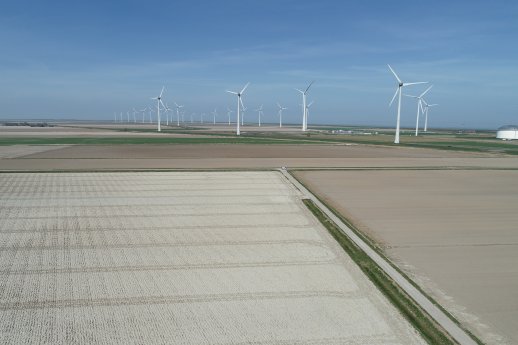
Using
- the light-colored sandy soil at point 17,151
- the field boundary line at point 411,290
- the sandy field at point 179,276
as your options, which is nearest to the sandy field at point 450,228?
the field boundary line at point 411,290

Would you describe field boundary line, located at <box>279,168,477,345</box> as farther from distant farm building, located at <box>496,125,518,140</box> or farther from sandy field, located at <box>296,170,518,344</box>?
distant farm building, located at <box>496,125,518,140</box>

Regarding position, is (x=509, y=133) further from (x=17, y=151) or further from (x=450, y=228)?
(x=17, y=151)

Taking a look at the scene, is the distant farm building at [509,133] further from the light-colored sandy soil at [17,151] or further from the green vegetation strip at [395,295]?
the green vegetation strip at [395,295]

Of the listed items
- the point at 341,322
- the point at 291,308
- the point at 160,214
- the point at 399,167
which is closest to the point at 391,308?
the point at 341,322

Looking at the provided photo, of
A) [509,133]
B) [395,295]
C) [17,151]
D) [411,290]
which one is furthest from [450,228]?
[509,133]

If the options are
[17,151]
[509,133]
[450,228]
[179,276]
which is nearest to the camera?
[179,276]

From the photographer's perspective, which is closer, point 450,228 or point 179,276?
point 179,276
